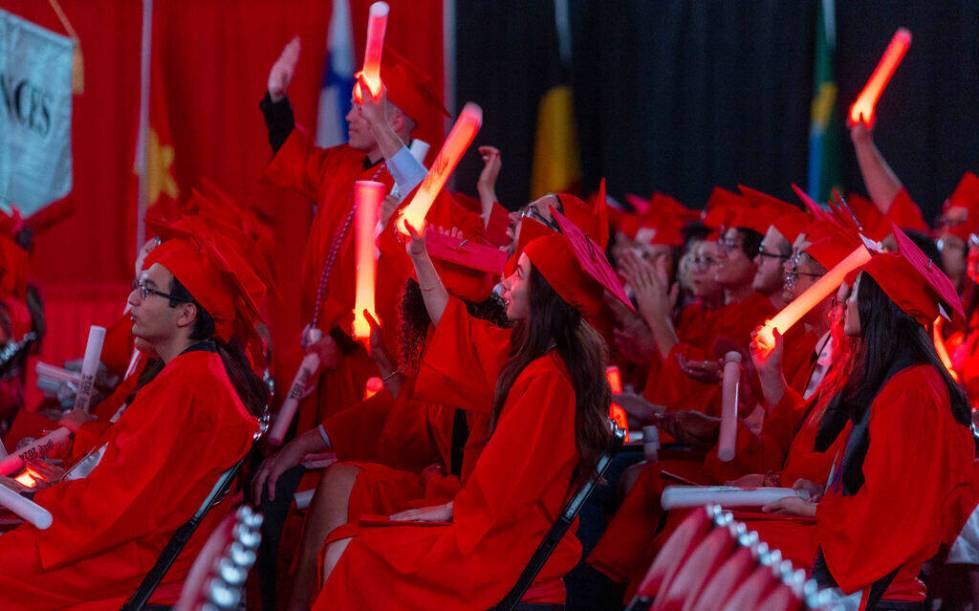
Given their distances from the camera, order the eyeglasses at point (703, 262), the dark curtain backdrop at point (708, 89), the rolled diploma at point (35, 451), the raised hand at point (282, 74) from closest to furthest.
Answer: the rolled diploma at point (35, 451) → the raised hand at point (282, 74) → the eyeglasses at point (703, 262) → the dark curtain backdrop at point (708, 89)

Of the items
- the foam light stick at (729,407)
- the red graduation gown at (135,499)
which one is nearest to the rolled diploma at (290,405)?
the red graduation gown at (135,499)

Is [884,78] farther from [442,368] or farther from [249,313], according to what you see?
[249,313]

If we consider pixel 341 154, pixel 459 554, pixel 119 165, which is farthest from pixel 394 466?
pixel 119 165

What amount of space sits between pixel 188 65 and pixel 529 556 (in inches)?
167

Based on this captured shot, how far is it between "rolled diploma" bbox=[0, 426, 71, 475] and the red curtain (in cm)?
265

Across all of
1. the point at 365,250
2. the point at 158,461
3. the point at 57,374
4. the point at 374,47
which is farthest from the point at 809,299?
the point at 57,374

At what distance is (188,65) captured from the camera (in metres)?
6.73

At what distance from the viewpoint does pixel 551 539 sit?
125 inches

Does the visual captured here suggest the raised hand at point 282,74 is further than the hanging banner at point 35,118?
No

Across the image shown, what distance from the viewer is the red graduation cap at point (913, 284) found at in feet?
10.6

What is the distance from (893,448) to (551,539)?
0.80 m

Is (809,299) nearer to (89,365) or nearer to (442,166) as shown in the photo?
(442,166)

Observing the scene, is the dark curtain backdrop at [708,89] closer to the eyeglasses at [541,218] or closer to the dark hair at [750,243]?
the dark hair at [750,243]

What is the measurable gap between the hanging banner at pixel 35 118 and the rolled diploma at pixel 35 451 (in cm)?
281
